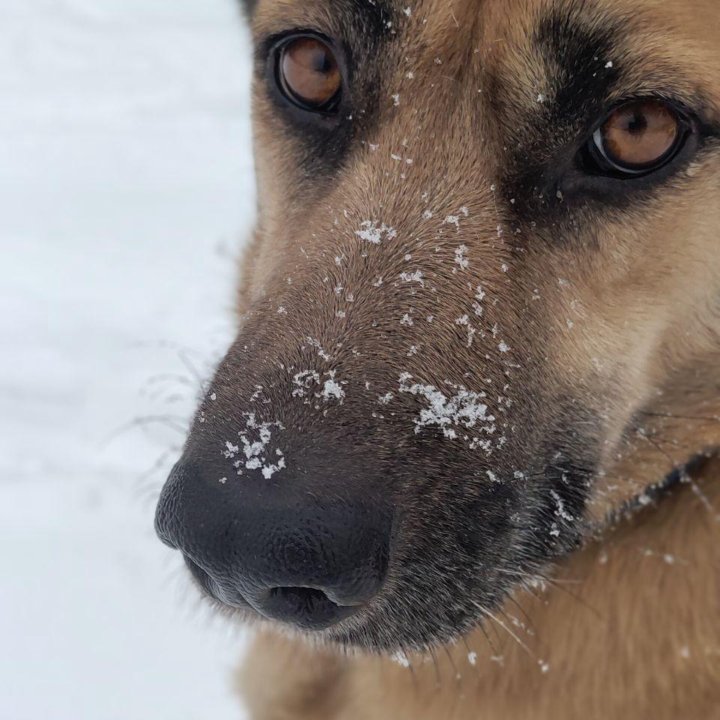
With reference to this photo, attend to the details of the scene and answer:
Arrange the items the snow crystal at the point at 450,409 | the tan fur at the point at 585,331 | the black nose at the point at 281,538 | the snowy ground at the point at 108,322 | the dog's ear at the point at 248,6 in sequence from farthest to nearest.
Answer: the snowy ground at the point at 108,322 < the dog's ear at the point at 248,6 < the tan fur at the point at 585,331 < the snow crystal at the point at 450,409 < the black nose at the point at 281,538

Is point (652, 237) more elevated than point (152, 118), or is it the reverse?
point (652, 237)

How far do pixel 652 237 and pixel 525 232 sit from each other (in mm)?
268

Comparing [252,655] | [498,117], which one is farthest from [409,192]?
[252,655]

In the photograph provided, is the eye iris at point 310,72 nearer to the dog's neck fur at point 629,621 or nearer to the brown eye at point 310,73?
the brown eye at point 310,73

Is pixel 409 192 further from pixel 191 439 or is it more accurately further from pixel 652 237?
pixel 191 439

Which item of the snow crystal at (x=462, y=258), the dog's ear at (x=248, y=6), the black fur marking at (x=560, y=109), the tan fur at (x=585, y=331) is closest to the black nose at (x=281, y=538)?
the tan fur at (x=585, y=331)

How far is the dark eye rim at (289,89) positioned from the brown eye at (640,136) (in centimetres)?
60

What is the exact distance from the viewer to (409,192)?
1990 mm

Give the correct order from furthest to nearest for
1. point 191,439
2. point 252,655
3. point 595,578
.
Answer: point 252,655
point 595,578
point 191,439

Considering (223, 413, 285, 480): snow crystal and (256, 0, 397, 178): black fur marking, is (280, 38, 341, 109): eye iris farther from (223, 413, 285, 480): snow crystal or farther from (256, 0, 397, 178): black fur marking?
(223, 413, 285, 480): snow crystal

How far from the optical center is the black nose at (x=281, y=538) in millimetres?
1564

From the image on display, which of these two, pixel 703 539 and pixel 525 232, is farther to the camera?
pixel 703 539

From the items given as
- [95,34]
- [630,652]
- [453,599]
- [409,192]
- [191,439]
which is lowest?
[95,34]

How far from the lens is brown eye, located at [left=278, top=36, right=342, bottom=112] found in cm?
213
